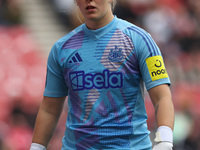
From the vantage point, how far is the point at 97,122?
10.8 ft

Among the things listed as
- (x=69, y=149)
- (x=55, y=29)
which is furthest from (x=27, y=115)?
(x=69, y=149)

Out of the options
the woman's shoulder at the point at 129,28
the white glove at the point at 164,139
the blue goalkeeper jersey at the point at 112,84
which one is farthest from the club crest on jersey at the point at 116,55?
the white glove at the point at 164,139

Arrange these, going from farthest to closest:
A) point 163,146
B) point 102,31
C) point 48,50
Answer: point 48,50 → point 102,31 → point 163,146

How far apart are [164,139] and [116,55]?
60 centimetres

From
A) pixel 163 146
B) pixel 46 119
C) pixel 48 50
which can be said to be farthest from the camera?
Result: pixel 48 50

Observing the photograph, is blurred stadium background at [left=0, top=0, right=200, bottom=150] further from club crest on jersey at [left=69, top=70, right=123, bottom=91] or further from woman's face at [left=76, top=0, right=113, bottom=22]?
woman's face at [left=76, top=0, right=113, bottom=22]

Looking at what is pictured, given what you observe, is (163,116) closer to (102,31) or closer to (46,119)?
(102,31)

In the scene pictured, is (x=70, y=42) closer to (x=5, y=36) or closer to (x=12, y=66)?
(x=12, y=66)

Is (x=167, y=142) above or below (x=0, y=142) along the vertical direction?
above

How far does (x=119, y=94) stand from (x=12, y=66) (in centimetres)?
648

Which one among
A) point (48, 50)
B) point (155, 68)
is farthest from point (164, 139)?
point (48, 50)

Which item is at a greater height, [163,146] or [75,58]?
[75,58]

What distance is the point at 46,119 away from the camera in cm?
364

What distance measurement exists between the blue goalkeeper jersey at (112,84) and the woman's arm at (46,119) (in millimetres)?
273
